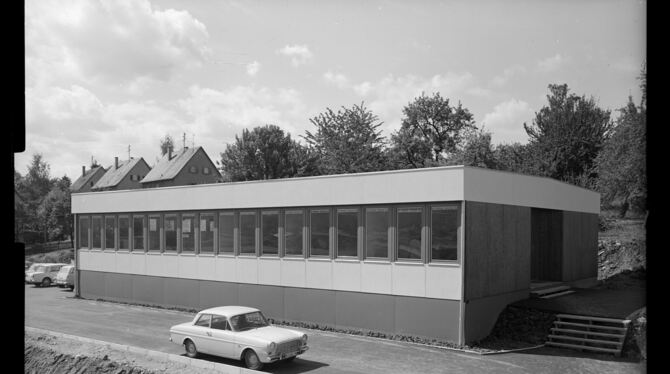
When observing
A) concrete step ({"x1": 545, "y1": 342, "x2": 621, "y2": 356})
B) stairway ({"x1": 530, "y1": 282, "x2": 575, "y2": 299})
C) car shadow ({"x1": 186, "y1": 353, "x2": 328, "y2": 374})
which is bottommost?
car shadow ({"x1": 186, "y1": 353, "x2": 328, "y2": 374})

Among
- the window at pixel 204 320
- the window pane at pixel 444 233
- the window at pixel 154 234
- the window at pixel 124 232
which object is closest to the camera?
the window at pixel 204 320

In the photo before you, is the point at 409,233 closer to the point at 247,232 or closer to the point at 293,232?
the point at 293,232

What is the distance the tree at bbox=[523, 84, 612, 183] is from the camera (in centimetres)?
4688

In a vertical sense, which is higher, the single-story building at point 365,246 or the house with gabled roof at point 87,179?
the house with gabled roof at point 87,179

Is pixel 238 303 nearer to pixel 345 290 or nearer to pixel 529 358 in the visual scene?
pixel 345 290

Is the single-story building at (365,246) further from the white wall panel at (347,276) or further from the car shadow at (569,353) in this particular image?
the car shadow at (569,353)

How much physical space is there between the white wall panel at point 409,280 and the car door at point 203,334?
690cm

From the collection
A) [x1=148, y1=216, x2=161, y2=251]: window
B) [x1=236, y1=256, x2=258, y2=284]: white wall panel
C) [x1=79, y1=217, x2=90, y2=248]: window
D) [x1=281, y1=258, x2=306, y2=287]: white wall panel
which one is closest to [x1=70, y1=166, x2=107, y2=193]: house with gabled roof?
[x1=79, y1=217, x2=90, y2=248]: window

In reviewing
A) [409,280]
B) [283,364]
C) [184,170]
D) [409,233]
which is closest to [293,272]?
[409,280]

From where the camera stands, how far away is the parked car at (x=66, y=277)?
36.3 metres

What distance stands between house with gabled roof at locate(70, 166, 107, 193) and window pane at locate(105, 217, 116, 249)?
47716mm

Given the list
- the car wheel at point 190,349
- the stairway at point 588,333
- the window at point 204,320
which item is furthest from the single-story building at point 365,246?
the car wheel at point 190,349

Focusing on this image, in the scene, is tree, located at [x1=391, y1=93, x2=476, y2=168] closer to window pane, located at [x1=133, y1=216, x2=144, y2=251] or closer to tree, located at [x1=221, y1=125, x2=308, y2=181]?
tree, located at [x1=221, y1=125, x2=308, y2=181]

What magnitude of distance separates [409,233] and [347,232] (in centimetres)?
276
